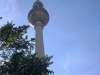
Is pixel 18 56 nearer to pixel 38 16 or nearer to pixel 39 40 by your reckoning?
pixel 39 40

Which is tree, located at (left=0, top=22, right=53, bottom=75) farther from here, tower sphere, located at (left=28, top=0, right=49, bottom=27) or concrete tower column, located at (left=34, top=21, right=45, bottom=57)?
tower sphere, located at (left=28, top=0, right=49, bottom=27)

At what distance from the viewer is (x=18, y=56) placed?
19.3m

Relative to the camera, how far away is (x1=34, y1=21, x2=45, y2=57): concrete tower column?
5369 cm

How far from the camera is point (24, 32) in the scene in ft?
70.2

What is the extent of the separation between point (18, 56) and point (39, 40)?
3816cm

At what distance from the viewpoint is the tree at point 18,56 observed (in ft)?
60.1

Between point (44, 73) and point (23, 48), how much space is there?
392 centimetres

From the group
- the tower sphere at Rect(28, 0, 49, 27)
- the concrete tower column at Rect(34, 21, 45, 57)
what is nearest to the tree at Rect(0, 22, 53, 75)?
the concrete tower column at Rect(34, 21, 45, 57)

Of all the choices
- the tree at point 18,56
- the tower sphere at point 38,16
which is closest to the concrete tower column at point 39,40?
the tower sphere at point 38,16

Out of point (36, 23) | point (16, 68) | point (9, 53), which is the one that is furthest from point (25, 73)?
point (36, 23)

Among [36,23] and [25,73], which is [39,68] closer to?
[25,73]

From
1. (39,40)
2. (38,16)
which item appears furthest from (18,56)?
(38,16)

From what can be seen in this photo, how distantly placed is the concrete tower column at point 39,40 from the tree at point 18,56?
3153 centimetres

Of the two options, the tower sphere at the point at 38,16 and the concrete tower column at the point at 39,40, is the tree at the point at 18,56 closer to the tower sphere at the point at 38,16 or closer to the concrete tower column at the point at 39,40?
the concrete tower column at the point at 39,40
